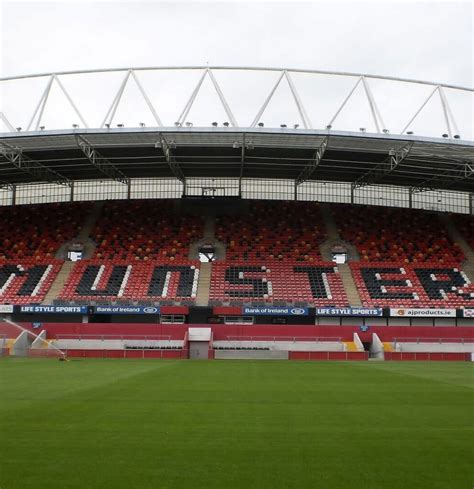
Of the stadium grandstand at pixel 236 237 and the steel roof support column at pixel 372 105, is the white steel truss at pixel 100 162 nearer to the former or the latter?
the stadium grandstand at pixel 236 237

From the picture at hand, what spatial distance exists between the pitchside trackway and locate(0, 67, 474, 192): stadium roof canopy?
26109 mm

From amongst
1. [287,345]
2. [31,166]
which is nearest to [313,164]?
[287,345]

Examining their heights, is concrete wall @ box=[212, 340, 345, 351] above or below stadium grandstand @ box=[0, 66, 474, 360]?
below

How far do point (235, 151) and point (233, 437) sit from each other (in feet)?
130

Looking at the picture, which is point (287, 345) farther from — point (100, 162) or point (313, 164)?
point (100, 162)

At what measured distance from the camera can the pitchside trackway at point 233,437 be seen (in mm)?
7820

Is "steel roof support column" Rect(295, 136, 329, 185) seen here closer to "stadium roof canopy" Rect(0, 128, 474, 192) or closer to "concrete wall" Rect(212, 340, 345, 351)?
"stadium roof canopy" Rect(0, 128, 474, 192)

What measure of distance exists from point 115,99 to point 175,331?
1723cm

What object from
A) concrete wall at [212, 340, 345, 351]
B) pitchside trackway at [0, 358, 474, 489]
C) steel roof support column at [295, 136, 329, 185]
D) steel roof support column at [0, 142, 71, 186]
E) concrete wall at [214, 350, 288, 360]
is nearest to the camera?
pitchside trackway at [0, 358, 474, 489]

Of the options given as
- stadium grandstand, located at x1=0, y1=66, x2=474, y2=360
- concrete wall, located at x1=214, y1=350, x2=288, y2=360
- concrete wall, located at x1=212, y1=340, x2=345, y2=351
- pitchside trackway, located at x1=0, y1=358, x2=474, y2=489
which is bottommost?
pitchside trackway, located at x1=0, y1=358, x2=474, y2=489

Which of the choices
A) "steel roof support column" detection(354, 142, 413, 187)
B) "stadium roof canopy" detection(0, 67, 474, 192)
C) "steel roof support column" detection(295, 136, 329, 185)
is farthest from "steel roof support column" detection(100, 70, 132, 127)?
"steel roof support column" detection(354, 142, 413, 187)

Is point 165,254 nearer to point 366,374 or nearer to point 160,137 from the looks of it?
point 160,137

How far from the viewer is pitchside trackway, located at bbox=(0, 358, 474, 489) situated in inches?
308

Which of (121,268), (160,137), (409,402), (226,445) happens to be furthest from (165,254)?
(226,445)
